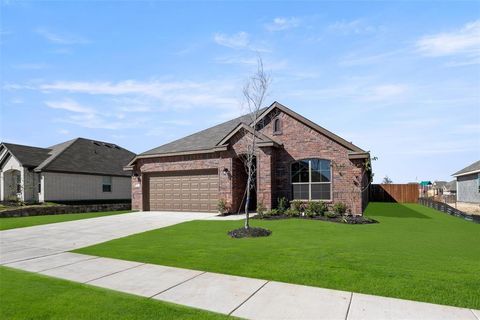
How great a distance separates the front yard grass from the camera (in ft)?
18.3

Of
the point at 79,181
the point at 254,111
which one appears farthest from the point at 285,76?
the point at 79,181

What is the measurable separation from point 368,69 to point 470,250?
7.91m

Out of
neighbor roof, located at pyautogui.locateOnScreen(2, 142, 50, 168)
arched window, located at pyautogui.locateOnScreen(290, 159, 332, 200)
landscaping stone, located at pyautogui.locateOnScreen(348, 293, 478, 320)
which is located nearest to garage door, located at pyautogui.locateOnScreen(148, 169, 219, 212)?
arched window, located at pyautogui.locateOnScreen(290, 159, 332, 200)

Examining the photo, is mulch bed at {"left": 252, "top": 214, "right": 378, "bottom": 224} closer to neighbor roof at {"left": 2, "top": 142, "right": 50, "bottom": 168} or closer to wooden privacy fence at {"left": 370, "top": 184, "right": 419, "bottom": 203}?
neighbor roof at {"left": 2, "top": 142, "right": 50, "bottom": 168}

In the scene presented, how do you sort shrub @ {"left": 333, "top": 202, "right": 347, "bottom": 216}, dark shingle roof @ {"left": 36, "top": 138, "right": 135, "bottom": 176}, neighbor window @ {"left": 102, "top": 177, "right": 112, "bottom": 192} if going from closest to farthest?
shrub @ {"left": 333, "top": 202, "right": 347, "bottom": 216} < dark shingle roof @ {"left": 36, "top": 138, "right": 135, "bottom": 176} < neighbor window @ {"left": 102, "top": 177, "right": 112, "bottom": 192}

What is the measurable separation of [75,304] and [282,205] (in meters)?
13.7

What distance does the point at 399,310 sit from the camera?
4.55 metres

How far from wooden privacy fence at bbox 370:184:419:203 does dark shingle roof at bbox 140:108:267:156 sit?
19144 mm

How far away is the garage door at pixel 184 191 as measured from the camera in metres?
20.2

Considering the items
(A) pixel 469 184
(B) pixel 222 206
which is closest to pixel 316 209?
(B) pixel 222 206

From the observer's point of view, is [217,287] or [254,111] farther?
[254,111]

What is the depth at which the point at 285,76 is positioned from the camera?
15.9m

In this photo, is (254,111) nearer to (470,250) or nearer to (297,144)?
(297,144)

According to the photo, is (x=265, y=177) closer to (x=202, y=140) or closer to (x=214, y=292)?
(x=202, y=140)
